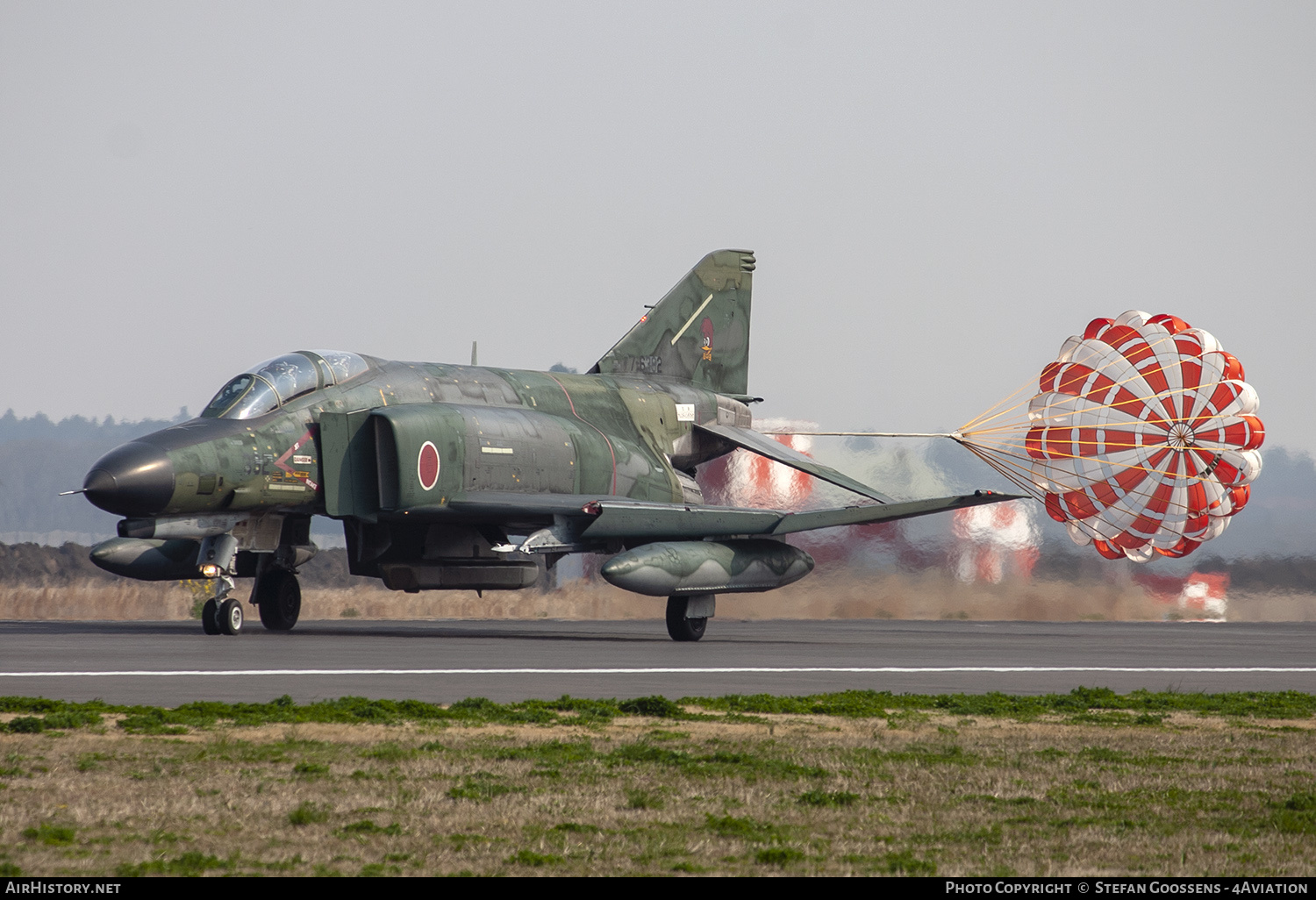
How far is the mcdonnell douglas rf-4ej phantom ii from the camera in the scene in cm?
1841

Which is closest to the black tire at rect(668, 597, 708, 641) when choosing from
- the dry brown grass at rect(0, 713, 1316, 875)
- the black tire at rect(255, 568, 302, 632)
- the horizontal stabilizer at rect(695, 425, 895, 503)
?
the horizontal stabilizer at rect(695, 425, 895, 503)

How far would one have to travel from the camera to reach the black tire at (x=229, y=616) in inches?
738

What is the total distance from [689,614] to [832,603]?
33.2 feet

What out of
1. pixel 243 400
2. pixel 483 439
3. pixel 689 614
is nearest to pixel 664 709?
pixel 689 614

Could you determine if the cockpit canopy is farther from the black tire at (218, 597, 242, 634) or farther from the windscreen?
the black tire at (218, 597, 242, 634)

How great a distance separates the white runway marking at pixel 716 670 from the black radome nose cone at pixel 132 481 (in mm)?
4603

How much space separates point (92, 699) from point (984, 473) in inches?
944

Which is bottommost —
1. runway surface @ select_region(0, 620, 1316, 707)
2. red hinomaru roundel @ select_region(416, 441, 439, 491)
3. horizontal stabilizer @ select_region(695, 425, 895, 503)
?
runway surface @ select_region(0, 620, 1316, 707)

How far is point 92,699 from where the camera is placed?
10359mm

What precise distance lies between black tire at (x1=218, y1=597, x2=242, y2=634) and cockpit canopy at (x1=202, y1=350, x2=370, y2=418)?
2378mm

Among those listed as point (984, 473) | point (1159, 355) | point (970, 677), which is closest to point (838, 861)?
point (970, 677)

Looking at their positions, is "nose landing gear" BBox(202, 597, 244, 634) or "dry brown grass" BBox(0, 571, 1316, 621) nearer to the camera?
"nose landing gear" BBox(202, 597, 244, 634)

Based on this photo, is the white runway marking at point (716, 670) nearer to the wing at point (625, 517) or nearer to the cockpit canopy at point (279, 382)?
the wing at point (625, 517)

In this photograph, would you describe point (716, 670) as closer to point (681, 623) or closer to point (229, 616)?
point (681, 623)
